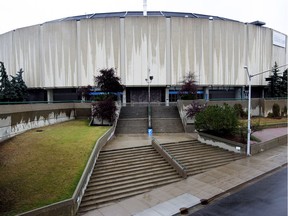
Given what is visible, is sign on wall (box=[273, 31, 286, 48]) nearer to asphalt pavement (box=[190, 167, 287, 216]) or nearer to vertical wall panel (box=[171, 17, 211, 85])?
vertical wall panel (box=[171, 17, 211, 85])

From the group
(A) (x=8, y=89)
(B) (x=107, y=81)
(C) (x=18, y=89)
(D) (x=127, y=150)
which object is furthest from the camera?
(C) (x=18, y=89)

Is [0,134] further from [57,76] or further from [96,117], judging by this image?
[57,76]

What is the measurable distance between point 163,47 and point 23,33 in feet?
91.9

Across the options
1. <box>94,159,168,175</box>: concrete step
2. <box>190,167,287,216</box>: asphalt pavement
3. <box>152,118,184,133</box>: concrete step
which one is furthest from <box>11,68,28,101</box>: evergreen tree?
<box>190,167,287,216</box>: asphalt pavement

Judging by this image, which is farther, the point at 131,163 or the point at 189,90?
the point at 189,90

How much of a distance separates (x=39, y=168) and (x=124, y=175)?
16.2 ft

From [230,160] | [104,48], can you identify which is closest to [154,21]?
[104,48]

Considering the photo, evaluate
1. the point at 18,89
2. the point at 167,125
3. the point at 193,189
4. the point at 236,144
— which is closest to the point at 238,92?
the point at 167,125

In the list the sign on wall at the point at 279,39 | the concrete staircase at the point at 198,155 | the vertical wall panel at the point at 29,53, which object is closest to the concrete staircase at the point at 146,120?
the concrete staircase at the point at 198,155

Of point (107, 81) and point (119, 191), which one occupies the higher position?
point (107, 81)

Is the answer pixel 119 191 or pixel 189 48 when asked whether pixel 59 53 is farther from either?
pixel 119 191

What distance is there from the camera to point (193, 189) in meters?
12.5

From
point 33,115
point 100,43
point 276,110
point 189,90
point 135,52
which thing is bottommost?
point 276,110

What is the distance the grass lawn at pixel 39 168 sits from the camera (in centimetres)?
959
